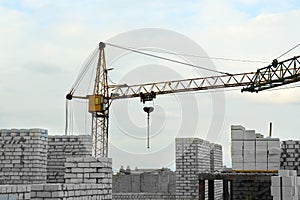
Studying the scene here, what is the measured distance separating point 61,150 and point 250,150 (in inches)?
292

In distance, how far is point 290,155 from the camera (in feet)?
54.1

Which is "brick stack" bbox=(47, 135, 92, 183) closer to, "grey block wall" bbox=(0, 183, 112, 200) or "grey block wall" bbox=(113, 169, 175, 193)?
"grey block wall" bbox=(0, 183, 112, 200)

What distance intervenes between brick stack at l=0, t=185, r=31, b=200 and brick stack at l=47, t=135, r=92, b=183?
39.5ft

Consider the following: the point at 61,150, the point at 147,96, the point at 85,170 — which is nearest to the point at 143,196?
the point at 61,150

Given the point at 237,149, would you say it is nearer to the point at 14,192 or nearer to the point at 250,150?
the point at 250,150

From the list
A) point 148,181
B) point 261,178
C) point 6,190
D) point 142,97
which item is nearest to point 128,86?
point 142,97

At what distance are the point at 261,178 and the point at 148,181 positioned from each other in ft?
50.5

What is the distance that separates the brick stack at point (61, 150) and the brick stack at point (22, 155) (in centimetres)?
255

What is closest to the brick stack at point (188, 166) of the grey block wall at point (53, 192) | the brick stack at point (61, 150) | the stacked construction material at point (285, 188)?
the brick stack at point (61, 150)

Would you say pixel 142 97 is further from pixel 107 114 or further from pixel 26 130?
pixel 26 130

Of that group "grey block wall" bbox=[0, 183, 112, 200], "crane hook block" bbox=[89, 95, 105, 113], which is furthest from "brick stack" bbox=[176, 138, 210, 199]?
"grey block wall" bbox=[0, 183, 112, 200]

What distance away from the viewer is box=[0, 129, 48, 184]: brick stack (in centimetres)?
1594

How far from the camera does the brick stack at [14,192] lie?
237 inches

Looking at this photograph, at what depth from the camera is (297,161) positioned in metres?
16.4
